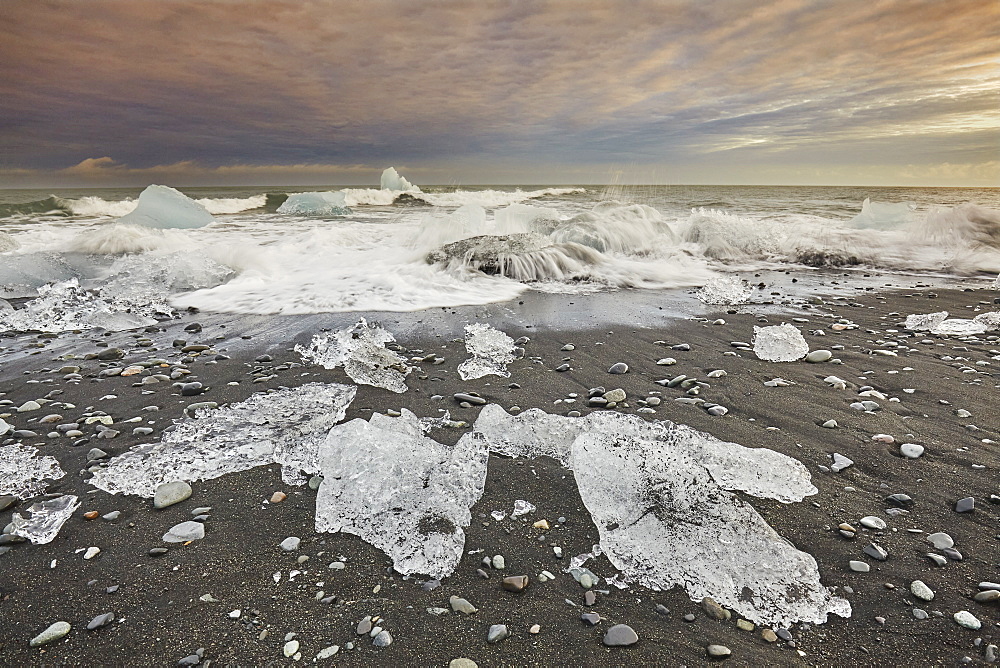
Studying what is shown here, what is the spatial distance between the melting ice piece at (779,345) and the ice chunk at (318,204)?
60.9 ft

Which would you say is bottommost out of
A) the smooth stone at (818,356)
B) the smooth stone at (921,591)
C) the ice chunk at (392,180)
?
the smooth stone at (921,591)

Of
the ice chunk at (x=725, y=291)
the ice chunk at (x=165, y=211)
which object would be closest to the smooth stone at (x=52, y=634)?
the ice chunk at (x=725, y=291)

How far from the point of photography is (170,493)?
209 cm

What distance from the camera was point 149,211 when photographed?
1273 centimetres

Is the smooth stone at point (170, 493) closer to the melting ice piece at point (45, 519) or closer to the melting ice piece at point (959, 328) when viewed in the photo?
the melting ice piece at point (45, 519)

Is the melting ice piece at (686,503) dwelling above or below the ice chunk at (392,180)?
below

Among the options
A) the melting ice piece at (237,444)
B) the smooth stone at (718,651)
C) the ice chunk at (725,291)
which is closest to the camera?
the smooth stone at (718,651)

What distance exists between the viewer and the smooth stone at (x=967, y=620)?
57.2 inches

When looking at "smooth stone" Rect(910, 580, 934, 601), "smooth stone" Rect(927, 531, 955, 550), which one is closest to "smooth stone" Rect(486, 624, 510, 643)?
"smooth stone" Rect(910, 580, 934, 601)

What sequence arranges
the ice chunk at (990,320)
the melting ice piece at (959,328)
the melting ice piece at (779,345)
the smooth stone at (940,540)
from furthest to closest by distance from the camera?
1. the ice chunk at (990,320)
2. the melting ice piece at (959,328)
3. the melting ice piece at (779,345)
4. the smooth stone at (940,540)

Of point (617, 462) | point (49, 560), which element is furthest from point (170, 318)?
point (617, 462)

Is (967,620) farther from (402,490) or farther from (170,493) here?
(170,493)

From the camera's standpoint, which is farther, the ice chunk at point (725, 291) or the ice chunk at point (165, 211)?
the ice chunk at point (165, 211)

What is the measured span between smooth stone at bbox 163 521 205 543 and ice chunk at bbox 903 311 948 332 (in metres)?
5.59
